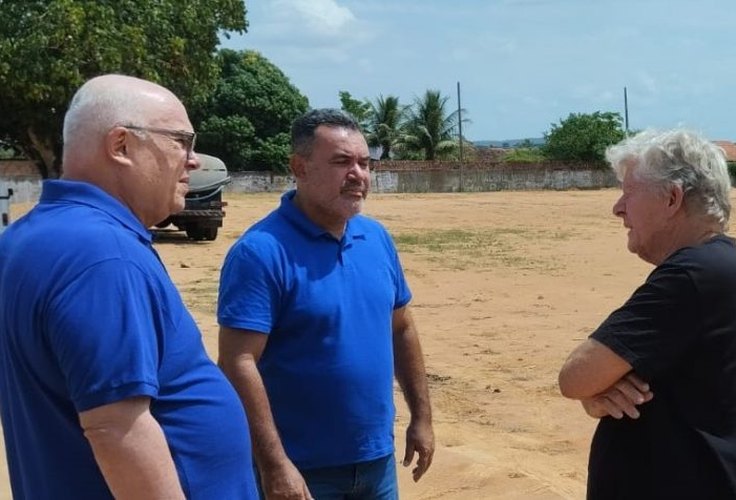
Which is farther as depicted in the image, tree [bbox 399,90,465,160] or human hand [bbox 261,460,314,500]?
tree [bbox 399,90,465,160]

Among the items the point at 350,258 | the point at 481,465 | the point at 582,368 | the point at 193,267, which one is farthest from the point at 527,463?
the point at 193,267

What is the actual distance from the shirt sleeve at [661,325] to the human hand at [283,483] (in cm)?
106

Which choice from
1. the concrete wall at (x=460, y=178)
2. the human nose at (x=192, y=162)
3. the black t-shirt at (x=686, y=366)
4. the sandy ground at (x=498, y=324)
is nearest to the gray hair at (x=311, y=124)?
the human nose at (x=192, y=162)

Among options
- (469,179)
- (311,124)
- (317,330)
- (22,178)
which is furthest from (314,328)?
(469,179)

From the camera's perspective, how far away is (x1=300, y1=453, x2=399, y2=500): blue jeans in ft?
9.94

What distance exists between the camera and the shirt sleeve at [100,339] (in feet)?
5.80

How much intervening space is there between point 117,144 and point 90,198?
0.44 ft

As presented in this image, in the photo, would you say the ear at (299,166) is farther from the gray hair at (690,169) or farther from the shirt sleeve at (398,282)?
the gray hair at (690,169)

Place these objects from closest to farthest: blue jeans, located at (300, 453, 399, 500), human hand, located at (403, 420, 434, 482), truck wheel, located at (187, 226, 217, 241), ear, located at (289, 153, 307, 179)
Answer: blue jeans, located at (300, 453, 399, 500) < ear, located at (289, 153, 307, 179) < human hand, located at (403, 420, 434, 482) < truck wheel, located at (187, 226, 217, 241)

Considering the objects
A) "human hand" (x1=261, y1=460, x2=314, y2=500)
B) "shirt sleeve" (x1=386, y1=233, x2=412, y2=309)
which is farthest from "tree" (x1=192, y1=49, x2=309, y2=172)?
"human hand" (x1=261, y1=460, x2=314, y2=500)

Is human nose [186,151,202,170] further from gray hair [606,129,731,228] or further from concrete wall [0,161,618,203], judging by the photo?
concrete wall [0,161,618,203]

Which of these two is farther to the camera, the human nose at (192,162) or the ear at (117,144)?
the human nose at (192,162)

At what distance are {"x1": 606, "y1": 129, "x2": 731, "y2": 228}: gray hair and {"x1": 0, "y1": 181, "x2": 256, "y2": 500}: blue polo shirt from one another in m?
1.23

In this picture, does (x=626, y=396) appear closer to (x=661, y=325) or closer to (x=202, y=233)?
(x=661, y=325)
